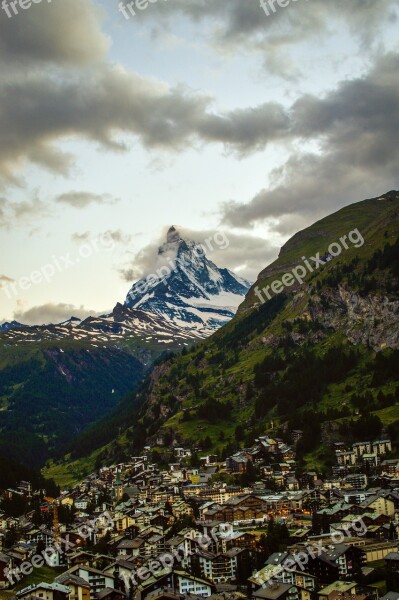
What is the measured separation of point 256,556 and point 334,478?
75042mm

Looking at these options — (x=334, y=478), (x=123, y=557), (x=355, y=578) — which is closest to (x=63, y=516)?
(x=123, y=557)

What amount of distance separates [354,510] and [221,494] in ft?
177

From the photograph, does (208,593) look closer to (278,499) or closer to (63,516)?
(278,499)

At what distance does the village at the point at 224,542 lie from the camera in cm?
10481

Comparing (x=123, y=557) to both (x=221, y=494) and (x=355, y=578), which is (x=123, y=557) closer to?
(x=355, y=578)

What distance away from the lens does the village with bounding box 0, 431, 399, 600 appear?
104812mm

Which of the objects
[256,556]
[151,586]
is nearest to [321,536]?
[256,556]

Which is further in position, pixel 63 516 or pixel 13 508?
pixel 13 508

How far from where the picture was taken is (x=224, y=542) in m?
127

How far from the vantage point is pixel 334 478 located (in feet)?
617

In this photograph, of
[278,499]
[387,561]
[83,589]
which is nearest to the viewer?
[387,561]

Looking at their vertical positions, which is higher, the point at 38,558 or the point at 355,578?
the point at 38,558

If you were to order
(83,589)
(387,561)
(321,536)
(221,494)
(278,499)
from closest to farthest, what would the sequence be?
(387,561), (83,589), (321,536), (278,499), (221,494)

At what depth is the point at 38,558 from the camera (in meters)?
137
